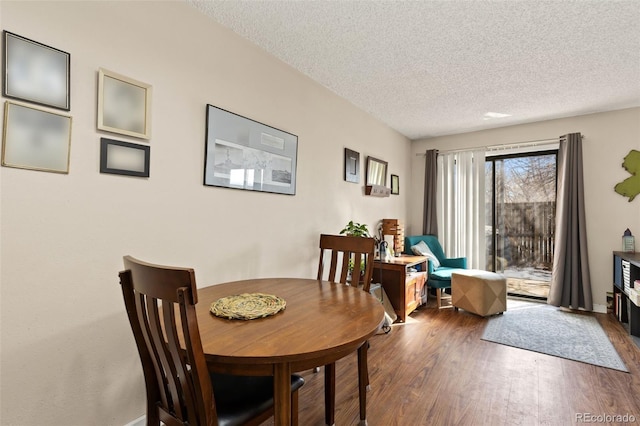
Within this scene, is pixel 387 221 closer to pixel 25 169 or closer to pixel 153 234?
pixel 153 234

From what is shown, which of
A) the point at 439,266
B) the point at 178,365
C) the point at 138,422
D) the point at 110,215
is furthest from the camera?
the point at 439,266

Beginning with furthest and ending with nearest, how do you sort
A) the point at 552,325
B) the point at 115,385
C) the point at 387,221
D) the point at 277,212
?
the point at 387,221 < the point at 552,325 < the point at 277,212 < the point at 115,385

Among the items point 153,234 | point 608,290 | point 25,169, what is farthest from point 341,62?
point 608,290

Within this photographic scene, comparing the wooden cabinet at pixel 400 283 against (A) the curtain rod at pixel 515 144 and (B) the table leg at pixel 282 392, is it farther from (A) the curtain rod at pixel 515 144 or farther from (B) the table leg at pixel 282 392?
(B) the table leg at pixel 282 392

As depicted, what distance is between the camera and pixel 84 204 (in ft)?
4.77

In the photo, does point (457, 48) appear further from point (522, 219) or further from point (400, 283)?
point (522, 219)

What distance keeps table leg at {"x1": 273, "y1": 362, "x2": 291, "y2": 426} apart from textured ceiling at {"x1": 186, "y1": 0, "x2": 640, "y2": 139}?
198 centimetres

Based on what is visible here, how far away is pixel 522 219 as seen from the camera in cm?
443

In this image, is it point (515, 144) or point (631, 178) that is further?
point (515, 144)

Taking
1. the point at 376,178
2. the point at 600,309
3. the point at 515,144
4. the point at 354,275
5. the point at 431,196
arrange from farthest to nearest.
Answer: the point at 431,196 → the point at 515,144 → the point at 376,178 → the point at 600,309 → the point at 354,275

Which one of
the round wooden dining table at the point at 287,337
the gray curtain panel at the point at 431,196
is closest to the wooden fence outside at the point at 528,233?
the gray curtain panel at the point at 431,196

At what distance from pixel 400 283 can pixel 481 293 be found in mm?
950

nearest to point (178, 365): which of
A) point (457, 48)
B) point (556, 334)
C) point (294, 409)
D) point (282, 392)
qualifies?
point (282, 392)

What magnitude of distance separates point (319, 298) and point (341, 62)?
77.9 inches
